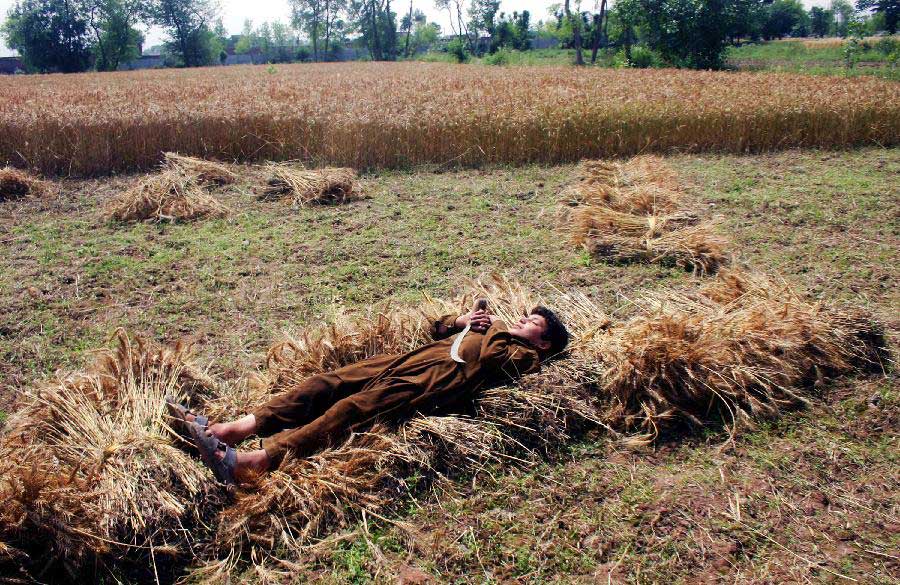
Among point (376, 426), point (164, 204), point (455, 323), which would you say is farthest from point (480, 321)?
point (164, 204)

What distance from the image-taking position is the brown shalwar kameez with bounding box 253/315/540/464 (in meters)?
3.43

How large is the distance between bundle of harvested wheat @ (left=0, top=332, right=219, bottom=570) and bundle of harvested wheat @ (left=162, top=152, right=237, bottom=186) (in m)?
5.72

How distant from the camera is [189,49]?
66750 mm

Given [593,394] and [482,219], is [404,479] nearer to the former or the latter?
[593,394]

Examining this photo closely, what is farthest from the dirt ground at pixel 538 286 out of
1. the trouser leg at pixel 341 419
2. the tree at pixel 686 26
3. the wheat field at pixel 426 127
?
the tree at pixel 686 26

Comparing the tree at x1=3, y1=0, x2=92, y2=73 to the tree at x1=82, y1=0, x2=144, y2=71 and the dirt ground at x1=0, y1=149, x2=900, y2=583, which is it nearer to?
the tree at x1=82, y1=0, x2=144, y2=71

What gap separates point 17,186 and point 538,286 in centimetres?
810

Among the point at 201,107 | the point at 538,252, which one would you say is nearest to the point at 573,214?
the point at 538,252

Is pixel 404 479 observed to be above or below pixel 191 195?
below

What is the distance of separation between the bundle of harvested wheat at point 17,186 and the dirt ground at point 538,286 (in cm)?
32

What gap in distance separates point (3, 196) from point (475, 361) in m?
8.47

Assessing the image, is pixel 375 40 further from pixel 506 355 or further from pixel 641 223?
pixel 506 355

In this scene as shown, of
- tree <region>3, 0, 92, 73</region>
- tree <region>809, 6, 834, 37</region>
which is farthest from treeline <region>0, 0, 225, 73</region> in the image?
tree <region>809, 6, 834, 37</region>

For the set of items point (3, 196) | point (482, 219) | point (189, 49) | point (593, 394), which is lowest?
point (593, 394)
